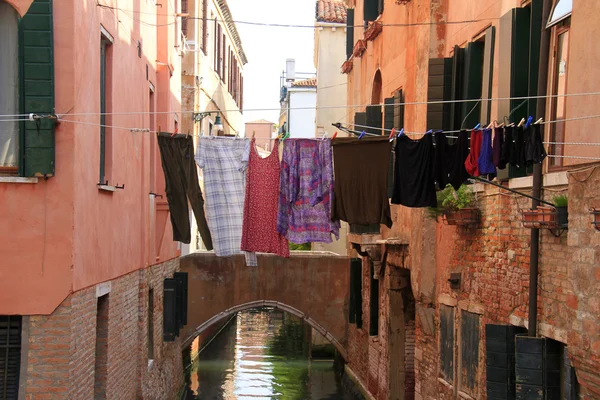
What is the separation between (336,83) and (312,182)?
69.9 ft

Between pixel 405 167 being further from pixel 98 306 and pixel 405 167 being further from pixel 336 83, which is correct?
pixel 336 83

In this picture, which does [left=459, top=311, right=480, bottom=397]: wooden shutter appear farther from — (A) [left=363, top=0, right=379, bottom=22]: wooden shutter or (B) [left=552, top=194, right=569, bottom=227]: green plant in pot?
(A) [left=363, top=0, right=379, bottom=22]: wooden shutter

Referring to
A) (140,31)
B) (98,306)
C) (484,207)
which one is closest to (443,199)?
(484,207)

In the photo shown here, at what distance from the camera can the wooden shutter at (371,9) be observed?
17.2m

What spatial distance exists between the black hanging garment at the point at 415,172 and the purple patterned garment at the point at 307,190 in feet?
4.50

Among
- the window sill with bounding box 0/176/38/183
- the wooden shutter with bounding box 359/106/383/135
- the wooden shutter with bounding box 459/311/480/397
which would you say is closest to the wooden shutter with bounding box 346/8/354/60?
the wooden shutter with bounding box 359/106/383/135

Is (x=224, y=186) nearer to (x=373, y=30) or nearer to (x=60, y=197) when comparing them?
(x=60, y=197)

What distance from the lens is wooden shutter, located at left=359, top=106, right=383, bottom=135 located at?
1659cm

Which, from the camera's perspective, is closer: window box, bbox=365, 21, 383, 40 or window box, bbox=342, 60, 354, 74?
window box, bbox=365, 21, 383, 40

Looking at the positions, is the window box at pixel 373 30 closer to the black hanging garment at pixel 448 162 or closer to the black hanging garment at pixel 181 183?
the black hanging garment at pixel 181 183

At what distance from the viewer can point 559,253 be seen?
770cm

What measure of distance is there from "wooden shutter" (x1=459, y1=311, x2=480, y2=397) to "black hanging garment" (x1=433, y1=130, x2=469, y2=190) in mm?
2122

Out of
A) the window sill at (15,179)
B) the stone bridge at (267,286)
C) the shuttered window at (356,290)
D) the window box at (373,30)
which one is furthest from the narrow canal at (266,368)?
the window sill at (15,179)

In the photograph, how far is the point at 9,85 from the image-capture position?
28.4 ft
